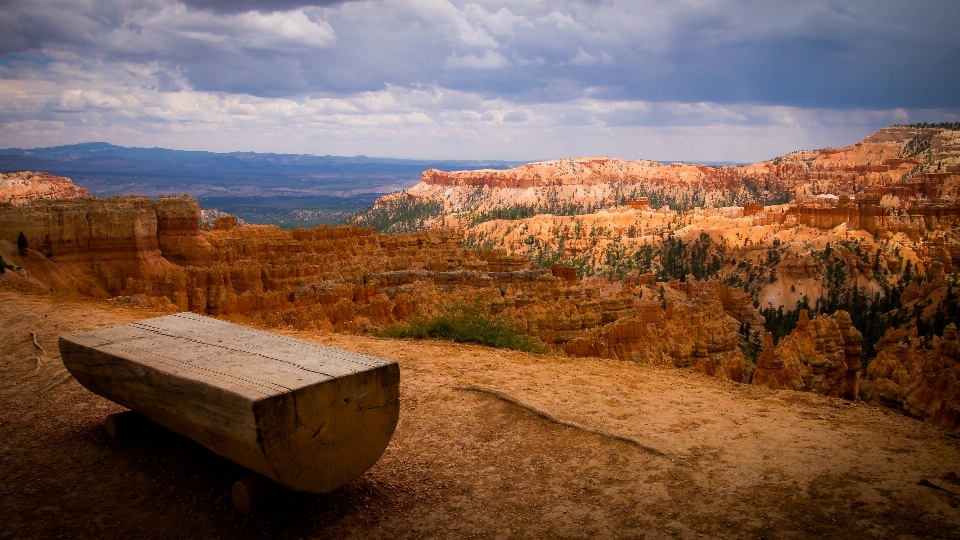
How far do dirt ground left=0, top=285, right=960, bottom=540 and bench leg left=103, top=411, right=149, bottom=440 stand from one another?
0.08 metres

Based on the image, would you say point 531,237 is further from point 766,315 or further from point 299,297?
point 299,297

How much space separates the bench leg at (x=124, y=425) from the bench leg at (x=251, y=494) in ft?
5.62

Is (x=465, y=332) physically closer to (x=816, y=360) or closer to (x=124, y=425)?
(x=124, y=425)

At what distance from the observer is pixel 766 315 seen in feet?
139

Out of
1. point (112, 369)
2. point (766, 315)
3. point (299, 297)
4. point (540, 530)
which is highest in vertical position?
point (112, 369)

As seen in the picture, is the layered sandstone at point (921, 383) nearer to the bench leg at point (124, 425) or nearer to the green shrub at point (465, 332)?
the green shrub at point (465, 332)

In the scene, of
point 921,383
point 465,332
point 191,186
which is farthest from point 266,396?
point 191,186

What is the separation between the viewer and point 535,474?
489cm

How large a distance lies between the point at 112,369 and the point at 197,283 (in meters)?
17.6

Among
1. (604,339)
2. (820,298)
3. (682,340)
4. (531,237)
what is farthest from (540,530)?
(531,237)

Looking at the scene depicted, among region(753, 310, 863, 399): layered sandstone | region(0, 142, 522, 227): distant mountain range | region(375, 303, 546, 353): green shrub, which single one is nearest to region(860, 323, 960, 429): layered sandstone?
region(753, 310, 863, 399): layered sandstone

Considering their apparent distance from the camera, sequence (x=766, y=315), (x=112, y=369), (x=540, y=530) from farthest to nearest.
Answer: (x=766, y=315) < (x=112, y=369) < (x=540, y=530)

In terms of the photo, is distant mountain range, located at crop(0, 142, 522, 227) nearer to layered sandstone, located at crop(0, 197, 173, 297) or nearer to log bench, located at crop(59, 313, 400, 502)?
layered sandstone, located at crop(0, 197, 173, 297)

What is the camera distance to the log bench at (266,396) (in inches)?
153
